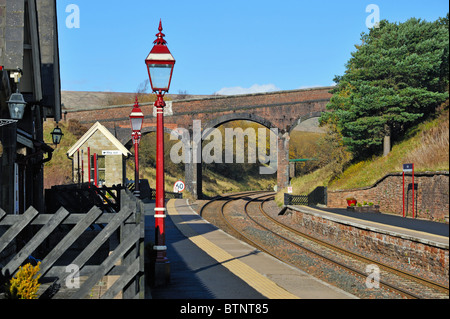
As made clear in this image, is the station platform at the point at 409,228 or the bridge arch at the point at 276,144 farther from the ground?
the bridge arch at the point at 276,144

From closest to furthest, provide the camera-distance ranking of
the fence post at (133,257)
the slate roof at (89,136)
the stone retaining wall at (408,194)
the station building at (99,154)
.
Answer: the fence post at (133,257) → the stone retaining wall at (408,194) → the slate roof at (89,136) → the station building at (99,154)

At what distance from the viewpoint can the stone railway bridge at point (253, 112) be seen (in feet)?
143

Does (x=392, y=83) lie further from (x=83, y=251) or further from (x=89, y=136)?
(x=89, y=136)

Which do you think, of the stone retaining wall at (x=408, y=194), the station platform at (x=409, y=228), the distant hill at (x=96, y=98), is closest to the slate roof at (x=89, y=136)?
the station platform at (x=409, y=228)

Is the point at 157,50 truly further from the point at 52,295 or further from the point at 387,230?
the point at 387,230

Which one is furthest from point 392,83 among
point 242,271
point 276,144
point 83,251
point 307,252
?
point 276,144

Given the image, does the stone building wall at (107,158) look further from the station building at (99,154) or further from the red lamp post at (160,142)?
the red lamp post at (160,142)

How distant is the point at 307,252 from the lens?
16922 millimetres

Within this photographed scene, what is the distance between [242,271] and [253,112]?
35631mm

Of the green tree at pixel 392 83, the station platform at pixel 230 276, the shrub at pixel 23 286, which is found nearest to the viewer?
the shrub at pixel 23 286

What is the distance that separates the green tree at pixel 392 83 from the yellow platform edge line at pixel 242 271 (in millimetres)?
3994

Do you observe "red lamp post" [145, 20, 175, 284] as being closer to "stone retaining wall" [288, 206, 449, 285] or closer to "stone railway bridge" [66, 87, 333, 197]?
"stone retaining wall" [288, 206, 449, 285]

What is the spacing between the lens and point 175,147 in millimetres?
62688

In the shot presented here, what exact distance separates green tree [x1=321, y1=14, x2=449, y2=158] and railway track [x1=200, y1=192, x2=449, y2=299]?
4.00 meters
